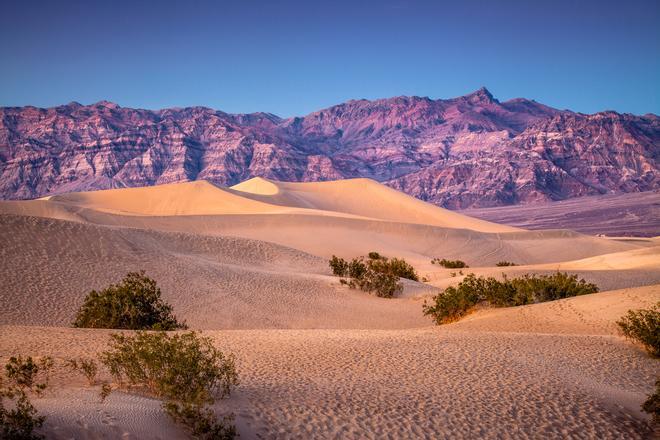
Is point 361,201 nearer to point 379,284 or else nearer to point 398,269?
point 398,269

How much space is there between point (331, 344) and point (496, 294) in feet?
31.1

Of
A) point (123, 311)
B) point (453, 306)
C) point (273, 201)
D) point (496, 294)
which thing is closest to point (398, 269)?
point (496, 294)

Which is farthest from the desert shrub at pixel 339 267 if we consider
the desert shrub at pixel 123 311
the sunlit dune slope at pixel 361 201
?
the sunlit dune slope at pixel 361 201

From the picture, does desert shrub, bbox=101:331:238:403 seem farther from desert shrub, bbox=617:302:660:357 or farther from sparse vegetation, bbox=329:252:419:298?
sparse vegetation, bbox=329:252:419:298

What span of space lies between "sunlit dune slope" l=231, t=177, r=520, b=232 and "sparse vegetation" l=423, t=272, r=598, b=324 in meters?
60.1

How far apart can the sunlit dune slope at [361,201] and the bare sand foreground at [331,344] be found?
151 ft

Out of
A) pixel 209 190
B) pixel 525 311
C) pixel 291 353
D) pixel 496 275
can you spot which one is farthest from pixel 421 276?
pixel 209 190

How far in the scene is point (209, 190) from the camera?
80500mm

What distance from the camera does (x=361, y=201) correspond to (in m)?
95.8

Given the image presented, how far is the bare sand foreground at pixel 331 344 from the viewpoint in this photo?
7785mm

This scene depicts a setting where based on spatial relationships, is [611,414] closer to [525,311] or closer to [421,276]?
[525,311]

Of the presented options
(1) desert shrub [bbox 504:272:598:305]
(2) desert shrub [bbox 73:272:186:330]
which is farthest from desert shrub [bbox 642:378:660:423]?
(1) desert shrub [bbox 504:272:598:305]

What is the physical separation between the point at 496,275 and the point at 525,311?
499 inches

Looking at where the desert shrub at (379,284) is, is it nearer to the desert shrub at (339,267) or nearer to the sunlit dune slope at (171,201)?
the desert shrub at (339,267)
